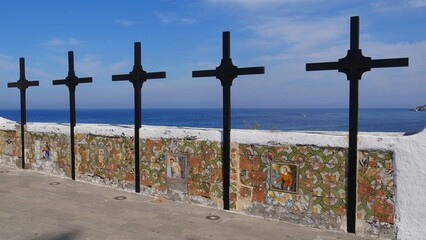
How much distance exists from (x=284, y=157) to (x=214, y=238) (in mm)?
1669

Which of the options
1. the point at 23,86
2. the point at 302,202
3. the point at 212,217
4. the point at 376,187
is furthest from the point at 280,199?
the point at 23,86

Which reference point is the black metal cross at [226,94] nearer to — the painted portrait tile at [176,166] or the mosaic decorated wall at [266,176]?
the mosaic decorated wall at [266,176]

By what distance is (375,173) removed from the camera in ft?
16.5

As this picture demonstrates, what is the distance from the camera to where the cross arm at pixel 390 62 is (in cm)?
491

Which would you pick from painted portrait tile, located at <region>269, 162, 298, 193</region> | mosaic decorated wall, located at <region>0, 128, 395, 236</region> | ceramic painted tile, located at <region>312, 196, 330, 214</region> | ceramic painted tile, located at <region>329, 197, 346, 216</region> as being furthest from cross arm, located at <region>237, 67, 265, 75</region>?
ceramic painted tile, located at <region>329, 197, 346, 216</region>

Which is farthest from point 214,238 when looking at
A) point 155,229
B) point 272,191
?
point 272,191

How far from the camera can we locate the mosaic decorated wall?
5055mm

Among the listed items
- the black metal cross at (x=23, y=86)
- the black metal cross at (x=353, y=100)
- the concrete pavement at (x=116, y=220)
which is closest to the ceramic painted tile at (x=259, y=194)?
the concrete pavement at (x=116, y=220)

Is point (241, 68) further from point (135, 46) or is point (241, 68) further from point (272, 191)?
point (135, 46)

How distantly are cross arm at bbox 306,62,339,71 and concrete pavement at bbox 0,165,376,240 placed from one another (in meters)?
2.39

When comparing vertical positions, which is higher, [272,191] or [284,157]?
[284,157]

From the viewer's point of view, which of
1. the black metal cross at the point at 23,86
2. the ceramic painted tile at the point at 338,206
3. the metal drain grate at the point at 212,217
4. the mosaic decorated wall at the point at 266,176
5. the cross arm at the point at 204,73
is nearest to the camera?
the mosaic decorated wall at the point at 266,176

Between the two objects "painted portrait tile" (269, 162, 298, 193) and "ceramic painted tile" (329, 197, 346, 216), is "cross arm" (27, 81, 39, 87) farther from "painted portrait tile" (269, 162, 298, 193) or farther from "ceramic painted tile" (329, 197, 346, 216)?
"ceramic painted tile" (329, 197, 346, 216)

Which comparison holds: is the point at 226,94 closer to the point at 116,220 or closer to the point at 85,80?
the point at 116,220
